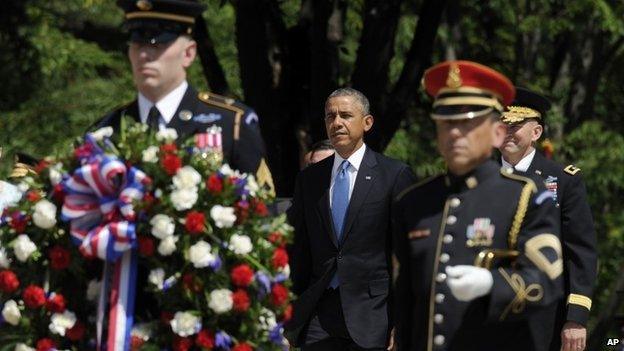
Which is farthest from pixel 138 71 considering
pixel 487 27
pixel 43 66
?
pixel 487 27

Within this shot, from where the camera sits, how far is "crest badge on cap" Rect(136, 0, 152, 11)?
711 cm

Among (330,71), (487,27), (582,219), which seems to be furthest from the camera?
(487,27)

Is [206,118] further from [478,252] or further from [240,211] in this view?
[478,252]

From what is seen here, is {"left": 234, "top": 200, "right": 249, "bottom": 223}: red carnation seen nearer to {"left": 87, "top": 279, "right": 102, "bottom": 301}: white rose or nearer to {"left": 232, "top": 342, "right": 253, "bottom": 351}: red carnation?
{"left": 232, "top": 342, "right": 253, "bottom": 351}: red carnation

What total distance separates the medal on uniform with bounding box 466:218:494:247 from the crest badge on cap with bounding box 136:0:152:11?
1.67 metres

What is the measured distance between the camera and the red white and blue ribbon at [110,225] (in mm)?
6465

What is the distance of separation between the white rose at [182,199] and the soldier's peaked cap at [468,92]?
1103mm

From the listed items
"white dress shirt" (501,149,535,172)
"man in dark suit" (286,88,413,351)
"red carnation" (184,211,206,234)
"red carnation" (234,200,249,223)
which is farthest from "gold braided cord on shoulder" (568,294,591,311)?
"red carnation" (184,211,206,234)

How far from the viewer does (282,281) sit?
674cm

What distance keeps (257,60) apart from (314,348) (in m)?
5.95

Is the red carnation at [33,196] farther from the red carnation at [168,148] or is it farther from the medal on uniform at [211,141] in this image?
the medal on uniform at [211,141]

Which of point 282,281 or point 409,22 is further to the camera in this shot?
point 409,22

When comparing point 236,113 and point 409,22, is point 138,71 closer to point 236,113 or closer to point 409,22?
point 236,113

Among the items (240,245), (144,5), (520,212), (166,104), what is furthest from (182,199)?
(520,212)
